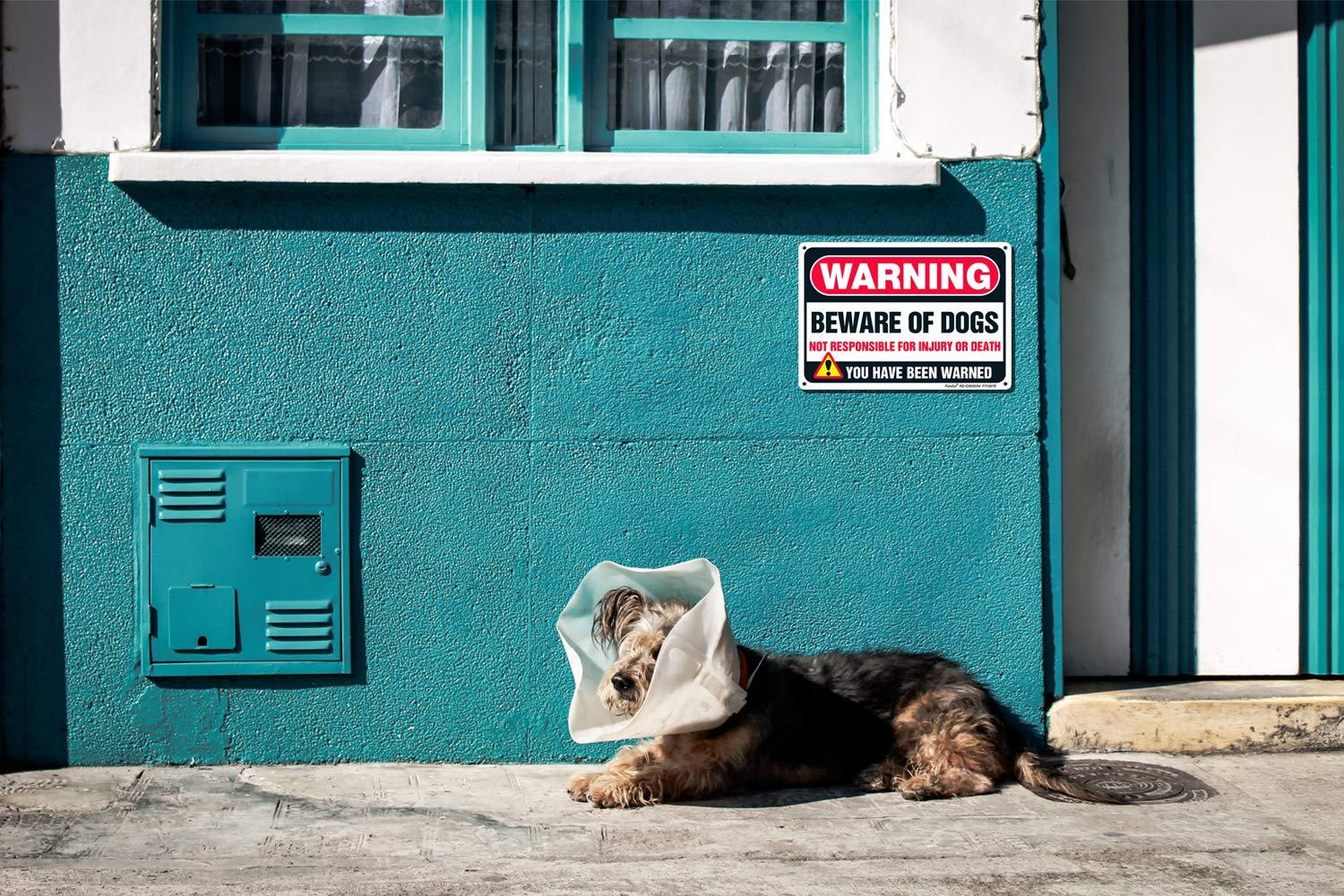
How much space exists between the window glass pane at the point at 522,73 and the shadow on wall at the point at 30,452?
5.69 feet

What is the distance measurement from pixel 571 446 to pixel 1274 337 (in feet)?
10.1

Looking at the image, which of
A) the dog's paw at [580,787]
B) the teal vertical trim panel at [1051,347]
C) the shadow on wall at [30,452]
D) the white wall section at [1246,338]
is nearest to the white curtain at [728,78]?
the teal vertical trim panel at [1051,347]

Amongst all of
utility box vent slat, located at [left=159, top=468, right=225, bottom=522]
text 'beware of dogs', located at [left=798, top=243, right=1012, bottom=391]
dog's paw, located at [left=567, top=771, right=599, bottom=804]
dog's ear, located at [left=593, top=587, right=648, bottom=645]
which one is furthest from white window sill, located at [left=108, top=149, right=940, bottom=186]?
dog's paw, located at [left=567, top=771, right=599, bottom=804]

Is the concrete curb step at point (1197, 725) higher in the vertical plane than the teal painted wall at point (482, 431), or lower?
lower

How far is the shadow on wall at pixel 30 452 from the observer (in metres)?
5.21

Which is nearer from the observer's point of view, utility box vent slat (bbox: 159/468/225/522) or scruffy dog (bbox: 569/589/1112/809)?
scruffy dog (bbox: 569/589/1112/809)

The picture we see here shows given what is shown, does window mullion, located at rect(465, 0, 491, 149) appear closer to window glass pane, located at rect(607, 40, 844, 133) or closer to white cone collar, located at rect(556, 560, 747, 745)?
window glass pane, located at rect(607, 40, 844, 133)

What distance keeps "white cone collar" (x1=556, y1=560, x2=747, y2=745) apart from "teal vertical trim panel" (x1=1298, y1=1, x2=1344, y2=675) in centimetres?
285

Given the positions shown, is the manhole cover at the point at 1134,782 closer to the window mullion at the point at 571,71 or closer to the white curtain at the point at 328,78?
the window mullion at the point at 571,71

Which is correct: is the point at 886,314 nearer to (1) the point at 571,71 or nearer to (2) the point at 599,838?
(1) the point at 571,71

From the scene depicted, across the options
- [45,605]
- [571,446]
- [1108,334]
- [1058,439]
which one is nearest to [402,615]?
[571,446]

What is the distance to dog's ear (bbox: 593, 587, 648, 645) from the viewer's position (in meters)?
4.82

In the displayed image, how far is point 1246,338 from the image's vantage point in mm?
5938

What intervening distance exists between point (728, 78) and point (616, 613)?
7.69 feet
